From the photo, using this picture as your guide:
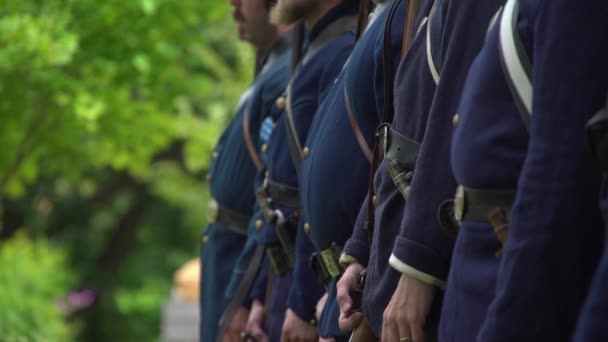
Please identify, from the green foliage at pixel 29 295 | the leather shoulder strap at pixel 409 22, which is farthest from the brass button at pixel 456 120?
the green foliage at pixel 29 295

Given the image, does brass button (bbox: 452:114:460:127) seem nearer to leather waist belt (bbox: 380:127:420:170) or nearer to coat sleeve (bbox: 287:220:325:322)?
leather waist belt (bbox: 380:127:420:170)

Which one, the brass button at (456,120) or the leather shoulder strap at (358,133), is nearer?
the brass button at (456,120)

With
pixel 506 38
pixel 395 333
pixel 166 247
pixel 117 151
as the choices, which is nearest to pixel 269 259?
pixel 395 333

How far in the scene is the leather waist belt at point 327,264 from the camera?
15.0 ft

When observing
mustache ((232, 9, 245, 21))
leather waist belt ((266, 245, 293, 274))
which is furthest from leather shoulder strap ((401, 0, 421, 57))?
mustache ((232, 9, 245, 21))

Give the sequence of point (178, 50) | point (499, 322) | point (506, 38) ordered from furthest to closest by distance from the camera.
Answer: point (178, 50) < point (506, 38) < point (499, 322)

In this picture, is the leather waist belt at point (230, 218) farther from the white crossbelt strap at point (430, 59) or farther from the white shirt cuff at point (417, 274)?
the white shirt cuff at point (417, 274)

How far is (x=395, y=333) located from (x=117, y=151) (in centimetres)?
662

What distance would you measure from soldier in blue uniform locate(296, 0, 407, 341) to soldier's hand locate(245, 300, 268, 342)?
3.07 feet

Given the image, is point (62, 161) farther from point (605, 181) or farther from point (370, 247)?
point (605, 181)

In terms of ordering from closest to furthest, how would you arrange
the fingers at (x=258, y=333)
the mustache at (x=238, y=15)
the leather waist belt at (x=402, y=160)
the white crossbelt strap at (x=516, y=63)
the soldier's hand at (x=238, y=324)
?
the white crossbelt strap at (x=516, y=63) → the leather waist belt at (x=402, y=160) → the fingers at (x=258, y=333) → the soldier's hand at (x=238, y=324) → the mustache at (x=238, y=15)

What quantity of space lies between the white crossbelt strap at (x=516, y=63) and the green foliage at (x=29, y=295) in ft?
23.6

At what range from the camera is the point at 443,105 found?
11.3ft

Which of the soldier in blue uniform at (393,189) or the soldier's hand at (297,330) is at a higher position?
the soldier in blue uniform at (393,189)
